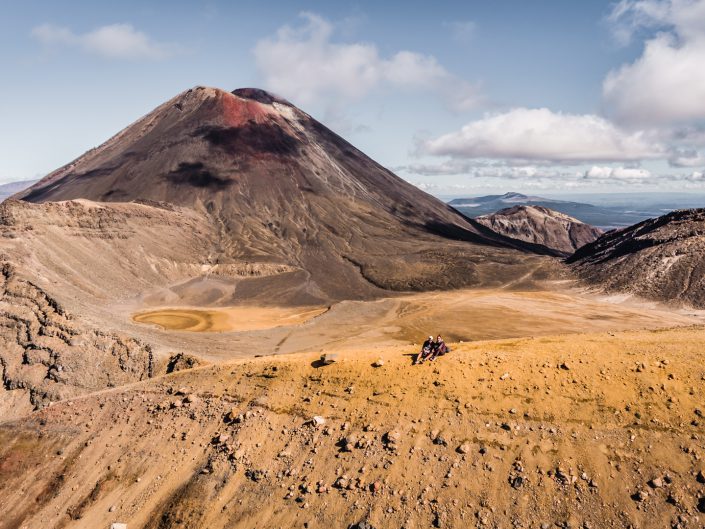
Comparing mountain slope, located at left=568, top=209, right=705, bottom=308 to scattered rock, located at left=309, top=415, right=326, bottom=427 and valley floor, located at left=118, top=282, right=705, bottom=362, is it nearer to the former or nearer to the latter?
valley floor, located at left=118, top=282, right=705, bottom=362

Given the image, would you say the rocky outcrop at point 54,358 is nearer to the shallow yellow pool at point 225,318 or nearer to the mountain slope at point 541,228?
the shallow yellow pool at point 225,318

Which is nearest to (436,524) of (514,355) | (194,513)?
(514,355)

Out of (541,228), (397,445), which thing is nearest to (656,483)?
(397,445)

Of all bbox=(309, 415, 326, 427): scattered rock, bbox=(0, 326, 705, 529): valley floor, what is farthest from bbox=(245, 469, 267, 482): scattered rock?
bbox=(309, 415, 326, 427): scattered rock

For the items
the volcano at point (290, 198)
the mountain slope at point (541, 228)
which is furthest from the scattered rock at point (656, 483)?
the mountain slope at point (541, 228)

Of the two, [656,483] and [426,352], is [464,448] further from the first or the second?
[656,483]

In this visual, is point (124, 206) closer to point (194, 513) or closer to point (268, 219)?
point (268, 219)
